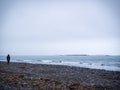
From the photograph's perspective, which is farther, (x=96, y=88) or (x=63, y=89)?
(x=96, y=88)

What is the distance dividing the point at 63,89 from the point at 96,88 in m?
2.80

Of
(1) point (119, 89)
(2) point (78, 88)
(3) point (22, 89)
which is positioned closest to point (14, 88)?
(3) point (22, 89)

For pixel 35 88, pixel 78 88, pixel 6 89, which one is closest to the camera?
pixel 6 89

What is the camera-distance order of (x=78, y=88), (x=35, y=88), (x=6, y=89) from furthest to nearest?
(x=78, y=88) → (x=35, y=88) → (x=6, y=89)

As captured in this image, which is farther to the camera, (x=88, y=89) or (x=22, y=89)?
(x=88, y=89)

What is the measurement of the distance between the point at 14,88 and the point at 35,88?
4.63 ft

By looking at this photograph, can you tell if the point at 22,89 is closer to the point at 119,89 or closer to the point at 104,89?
the point at 104,89

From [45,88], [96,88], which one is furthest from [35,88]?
[96,88]

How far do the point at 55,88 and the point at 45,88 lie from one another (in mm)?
706

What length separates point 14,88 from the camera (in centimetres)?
1041

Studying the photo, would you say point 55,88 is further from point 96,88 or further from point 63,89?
point 96,88

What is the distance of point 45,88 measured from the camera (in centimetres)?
1123

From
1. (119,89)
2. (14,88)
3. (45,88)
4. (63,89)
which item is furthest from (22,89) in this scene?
(119,89)

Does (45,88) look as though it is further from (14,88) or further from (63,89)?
(14,88)
